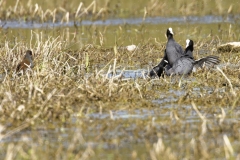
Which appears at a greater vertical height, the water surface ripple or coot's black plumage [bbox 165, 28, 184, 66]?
coot's black plumage [bbox 165, 28, 184, 66]

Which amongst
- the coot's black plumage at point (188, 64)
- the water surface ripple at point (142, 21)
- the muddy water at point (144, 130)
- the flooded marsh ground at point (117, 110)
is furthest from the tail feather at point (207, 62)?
the water surface ripple at point (142, 21)

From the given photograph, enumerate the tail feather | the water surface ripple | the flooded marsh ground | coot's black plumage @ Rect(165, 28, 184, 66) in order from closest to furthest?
1. the flooded marsh ground
2. the tail feather
3. coot's black plumage @ Rect(165, 28, 184, 66)
4. the water surface ripple

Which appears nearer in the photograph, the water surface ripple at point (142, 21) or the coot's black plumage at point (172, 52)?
the coot's black plumage at point (172, 52)

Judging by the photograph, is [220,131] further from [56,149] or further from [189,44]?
[189,44]

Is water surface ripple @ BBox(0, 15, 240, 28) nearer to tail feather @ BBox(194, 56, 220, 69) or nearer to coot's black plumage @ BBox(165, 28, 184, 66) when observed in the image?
coot's black plumage @ BBox(165, 28, 184, 66)

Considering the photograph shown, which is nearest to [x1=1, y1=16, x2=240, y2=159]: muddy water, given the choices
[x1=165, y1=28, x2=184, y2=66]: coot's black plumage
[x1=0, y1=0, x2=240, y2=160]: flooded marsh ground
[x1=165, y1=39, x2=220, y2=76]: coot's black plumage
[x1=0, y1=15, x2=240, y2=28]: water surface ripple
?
[x1=0, y1=0, x2=240, y2=160]: flooded marsh ground

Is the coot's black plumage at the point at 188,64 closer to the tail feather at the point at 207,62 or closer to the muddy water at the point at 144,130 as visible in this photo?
the tail feather at the point at 207,62

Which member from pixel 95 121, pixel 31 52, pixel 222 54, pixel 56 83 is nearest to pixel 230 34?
pixel 222 54

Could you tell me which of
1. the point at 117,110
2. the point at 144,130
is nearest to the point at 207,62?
the point at 117,110

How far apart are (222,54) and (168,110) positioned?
5291mm

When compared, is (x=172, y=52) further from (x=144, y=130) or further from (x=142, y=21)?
(x=142, y=21)

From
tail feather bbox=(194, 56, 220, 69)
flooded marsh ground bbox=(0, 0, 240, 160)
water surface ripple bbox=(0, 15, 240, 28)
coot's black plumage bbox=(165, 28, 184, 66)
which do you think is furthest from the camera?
water surface ripple bbox=(0, 15, 240, 28)

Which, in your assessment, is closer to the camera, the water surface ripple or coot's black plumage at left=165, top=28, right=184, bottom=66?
coot's black plumage at left=165, top=28, right=184, bottom=66

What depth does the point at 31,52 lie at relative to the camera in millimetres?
11320
